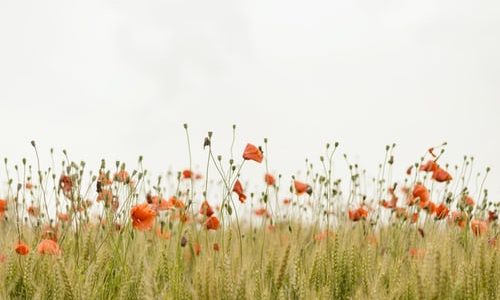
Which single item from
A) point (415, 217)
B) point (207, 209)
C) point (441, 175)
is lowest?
point (415, 217)

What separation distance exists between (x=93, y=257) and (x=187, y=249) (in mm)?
586

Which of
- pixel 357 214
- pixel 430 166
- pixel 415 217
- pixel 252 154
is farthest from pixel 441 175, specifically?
pixel 252 154

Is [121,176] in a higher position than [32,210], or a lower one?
higher

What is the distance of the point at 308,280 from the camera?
313cm

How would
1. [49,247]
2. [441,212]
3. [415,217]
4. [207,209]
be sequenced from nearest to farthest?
[49,247] < [207,209] < [441,212] < [415,217]

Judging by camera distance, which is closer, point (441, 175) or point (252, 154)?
point (252, 154)

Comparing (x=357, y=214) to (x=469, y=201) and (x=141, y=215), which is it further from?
(x=141, y=215)

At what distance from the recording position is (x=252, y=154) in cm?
362

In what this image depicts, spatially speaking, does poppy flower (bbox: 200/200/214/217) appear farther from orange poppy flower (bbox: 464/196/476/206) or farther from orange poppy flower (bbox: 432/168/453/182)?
orange poppy flower (bbox: 464/196/476/206)

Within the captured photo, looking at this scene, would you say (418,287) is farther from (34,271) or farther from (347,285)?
(34,271)

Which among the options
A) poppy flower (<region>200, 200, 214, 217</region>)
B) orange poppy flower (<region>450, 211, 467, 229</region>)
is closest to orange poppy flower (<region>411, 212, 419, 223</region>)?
orange poppy flower (<region>450, 211, 467, 229</region>)

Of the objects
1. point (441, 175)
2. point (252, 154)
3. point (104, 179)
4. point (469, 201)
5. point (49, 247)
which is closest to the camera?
point (49, 247)

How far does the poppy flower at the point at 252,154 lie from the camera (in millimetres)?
3602

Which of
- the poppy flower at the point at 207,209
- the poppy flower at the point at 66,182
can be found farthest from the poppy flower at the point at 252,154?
the poppy flower at the point at 66,182
